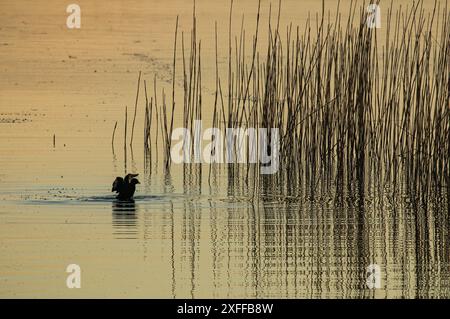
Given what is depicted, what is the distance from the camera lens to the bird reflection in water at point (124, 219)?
22.2ft

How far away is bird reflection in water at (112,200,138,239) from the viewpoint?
676cm

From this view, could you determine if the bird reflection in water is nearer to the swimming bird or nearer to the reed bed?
the swimming bird

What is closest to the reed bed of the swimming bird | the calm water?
the calm water

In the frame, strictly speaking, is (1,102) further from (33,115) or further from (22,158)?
(22,158)

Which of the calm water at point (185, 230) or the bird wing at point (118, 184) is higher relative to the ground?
the bird wing at point (118, 184)

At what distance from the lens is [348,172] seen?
8.54 meters

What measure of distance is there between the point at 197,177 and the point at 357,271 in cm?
354

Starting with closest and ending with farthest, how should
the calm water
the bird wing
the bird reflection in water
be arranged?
the calm water < the bird reflection in water < the bird wing

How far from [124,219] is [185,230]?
1.55ft

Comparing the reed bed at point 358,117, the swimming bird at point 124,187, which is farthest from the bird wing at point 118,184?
the reed bed at point 358,117

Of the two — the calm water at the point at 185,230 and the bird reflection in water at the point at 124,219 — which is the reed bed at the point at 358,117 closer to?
the calm water at the point at 185,230

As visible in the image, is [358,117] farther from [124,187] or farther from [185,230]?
[185,230]

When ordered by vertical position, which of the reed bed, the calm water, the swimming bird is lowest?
the calm water
